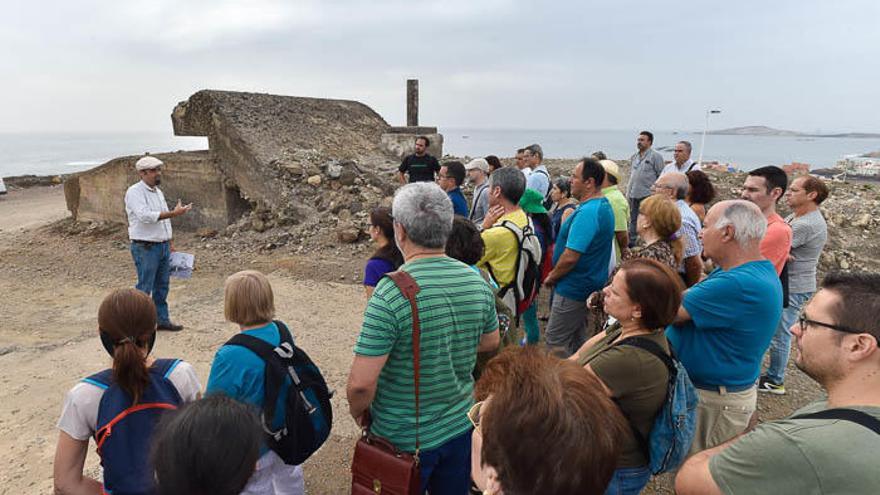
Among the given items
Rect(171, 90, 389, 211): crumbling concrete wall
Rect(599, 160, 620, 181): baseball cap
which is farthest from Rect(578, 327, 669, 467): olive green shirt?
Rect(171, 90, 389, 211): crumbling concrete wall

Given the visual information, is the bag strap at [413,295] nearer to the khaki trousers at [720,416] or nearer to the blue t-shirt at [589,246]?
the khaki trousers at [720,416]


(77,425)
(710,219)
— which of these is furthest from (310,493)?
(710,219)

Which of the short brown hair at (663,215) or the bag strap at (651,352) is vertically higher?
A: the short brown hair at (663,215)

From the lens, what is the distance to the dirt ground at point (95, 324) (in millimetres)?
3768

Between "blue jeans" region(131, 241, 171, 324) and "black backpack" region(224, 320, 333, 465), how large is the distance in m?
4.31

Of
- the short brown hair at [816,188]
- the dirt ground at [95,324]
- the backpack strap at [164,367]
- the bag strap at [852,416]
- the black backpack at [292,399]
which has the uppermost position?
the short brown hair at [816,188]

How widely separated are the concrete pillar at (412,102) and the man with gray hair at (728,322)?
38.1 feet

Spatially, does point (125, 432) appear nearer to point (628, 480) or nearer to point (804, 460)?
point (628, 480)

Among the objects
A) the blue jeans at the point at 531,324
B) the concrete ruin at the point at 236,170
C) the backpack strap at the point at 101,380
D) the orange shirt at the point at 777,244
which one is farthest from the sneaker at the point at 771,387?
the concrete ruin at the point at 236,170

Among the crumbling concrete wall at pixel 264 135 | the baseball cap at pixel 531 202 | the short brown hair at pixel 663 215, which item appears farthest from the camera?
the crumbling concrete wall at pixel 264 135

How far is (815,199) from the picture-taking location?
4.23 metres

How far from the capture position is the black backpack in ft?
7.23

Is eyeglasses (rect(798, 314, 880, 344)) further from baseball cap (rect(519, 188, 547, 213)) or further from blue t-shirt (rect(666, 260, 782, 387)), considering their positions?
baseball cap (rect(519, 188, 547, 213))

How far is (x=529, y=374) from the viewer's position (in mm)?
1242
